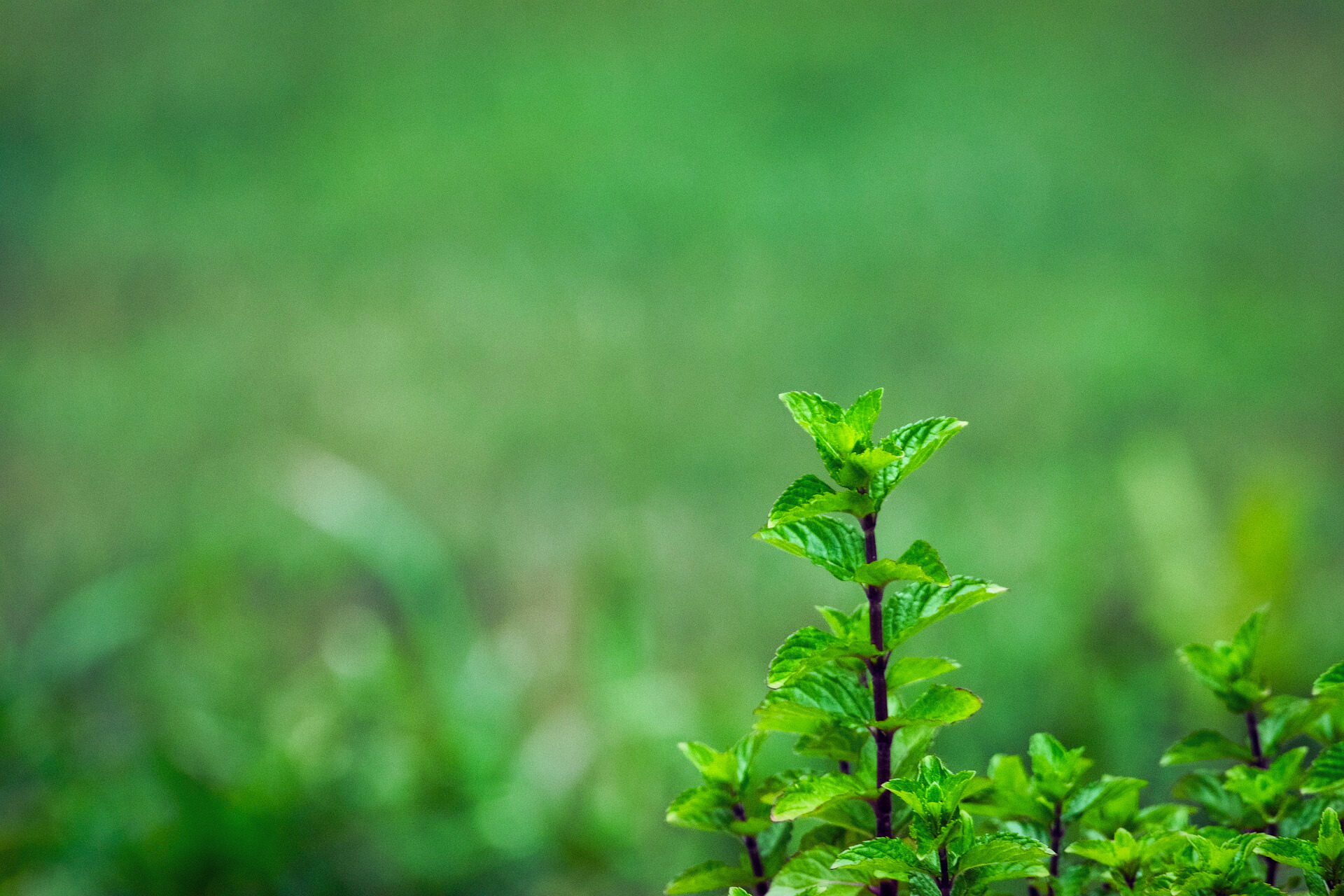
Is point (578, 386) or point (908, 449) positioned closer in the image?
point (908, 449)

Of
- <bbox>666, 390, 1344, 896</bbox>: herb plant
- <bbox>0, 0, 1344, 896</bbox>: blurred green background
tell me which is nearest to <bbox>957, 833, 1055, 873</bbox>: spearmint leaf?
<bbox>666, 390, 1344, 896</bbox>: herb plant

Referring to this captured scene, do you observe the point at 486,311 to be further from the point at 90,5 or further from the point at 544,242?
the point at 90,5

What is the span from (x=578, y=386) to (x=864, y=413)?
50.3 inches

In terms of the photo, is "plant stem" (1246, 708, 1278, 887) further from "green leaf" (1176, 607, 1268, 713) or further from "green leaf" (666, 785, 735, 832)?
"green leaf" (666, 785, 735, 832)

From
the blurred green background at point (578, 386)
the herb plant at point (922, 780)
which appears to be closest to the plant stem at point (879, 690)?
the herb plant at point (922, 780)

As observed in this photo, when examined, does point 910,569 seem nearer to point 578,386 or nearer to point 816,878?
point 816,878

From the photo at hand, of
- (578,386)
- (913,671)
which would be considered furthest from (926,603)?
(578,386)

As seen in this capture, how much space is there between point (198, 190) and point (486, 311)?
0.51 m

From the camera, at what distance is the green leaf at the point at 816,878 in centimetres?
22

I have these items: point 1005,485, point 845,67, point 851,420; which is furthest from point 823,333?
point 851,420

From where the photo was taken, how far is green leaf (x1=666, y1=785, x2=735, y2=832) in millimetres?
245

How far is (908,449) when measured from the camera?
0.22 meters

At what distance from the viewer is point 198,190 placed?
177 cm

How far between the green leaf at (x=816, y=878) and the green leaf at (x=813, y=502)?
2.6 inches
